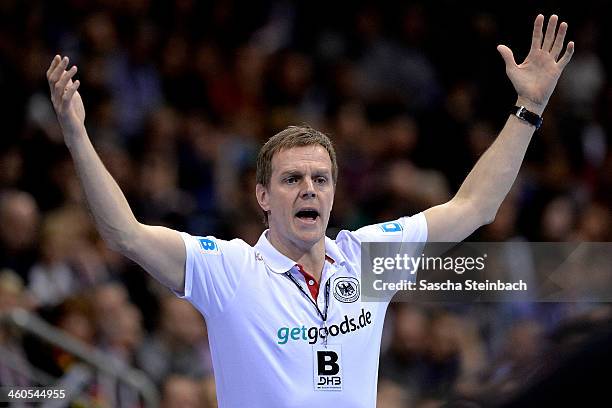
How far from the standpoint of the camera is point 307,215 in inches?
148

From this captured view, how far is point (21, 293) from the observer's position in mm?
Answer: 6812

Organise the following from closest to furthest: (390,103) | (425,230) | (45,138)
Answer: (425,230)
(45,138)
(390,103)

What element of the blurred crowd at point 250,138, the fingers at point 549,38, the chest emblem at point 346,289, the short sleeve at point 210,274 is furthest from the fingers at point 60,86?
the blurred crowd at point 250,138

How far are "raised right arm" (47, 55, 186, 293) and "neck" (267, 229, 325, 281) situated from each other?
1.65ft

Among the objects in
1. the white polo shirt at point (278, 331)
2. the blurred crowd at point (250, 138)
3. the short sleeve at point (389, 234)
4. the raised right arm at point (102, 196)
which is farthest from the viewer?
the blurred crowd at point (250, 138)

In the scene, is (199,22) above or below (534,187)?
above

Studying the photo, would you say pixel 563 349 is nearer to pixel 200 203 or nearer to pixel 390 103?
pixel 200 203

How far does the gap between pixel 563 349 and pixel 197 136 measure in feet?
27.5

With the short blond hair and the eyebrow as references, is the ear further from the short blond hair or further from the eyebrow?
A: the eyebrow

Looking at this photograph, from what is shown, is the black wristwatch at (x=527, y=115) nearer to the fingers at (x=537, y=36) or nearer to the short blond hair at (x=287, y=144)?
the fingers at (x=537, y=36)

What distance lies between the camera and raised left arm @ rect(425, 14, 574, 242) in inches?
156

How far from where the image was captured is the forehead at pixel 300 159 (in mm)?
3781

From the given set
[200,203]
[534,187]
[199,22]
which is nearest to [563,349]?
[200,203]

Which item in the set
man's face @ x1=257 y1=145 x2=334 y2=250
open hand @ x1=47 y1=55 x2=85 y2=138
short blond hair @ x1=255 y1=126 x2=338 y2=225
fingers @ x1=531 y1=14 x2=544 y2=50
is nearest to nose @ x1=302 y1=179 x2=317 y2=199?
man's face @ x1=257 y1=145 x2=334 y2=250
